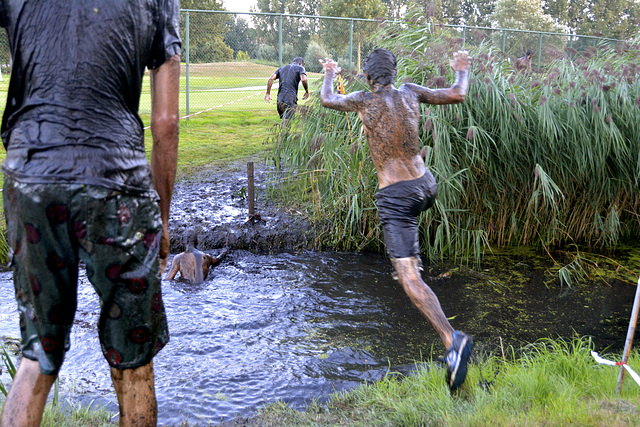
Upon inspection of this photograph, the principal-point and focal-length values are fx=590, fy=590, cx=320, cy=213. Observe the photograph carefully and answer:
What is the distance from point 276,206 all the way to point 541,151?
336 cm

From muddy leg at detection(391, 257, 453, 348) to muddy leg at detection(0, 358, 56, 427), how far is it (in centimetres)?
210

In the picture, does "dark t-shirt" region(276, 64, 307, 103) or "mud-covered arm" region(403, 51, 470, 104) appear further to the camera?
"dark t-shirt" region(276, 64, 307, 103)

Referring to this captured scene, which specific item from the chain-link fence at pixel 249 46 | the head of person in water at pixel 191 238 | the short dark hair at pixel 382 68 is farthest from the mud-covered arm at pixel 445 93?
the chain-link fence at pixel 249 46

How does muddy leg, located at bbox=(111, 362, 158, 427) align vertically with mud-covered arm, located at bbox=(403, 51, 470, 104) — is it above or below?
below

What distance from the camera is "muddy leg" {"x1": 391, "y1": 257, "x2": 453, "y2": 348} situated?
3.37 m

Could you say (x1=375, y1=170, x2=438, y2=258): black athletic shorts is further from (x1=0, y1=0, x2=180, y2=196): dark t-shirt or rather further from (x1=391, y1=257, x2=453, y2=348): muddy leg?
(x1=0, y1=0, x2=180, y2=196): dark t-shirt

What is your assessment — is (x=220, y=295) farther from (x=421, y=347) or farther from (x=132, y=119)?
(x=132, y=119)

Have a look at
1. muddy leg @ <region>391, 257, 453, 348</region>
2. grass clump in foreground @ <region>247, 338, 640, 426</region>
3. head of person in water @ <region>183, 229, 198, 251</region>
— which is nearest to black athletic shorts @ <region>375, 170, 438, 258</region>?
muddy leg @ <region>391, 257, 453, 348</region>

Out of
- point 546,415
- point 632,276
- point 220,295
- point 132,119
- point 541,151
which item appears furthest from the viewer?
point 541,151

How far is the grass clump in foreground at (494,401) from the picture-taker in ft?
9.32

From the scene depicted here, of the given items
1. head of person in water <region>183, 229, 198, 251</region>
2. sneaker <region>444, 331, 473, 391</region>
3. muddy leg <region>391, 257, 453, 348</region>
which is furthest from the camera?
head of person in water <region>183, 229, 198, 251</region>

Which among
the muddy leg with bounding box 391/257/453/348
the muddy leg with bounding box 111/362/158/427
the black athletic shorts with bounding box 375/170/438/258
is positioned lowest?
the muddy leg with bounding box 391/257/453/348

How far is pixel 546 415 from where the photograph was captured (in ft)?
9.41

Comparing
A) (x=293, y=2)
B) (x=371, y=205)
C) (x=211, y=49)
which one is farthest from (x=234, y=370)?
(x=293, y=2)
